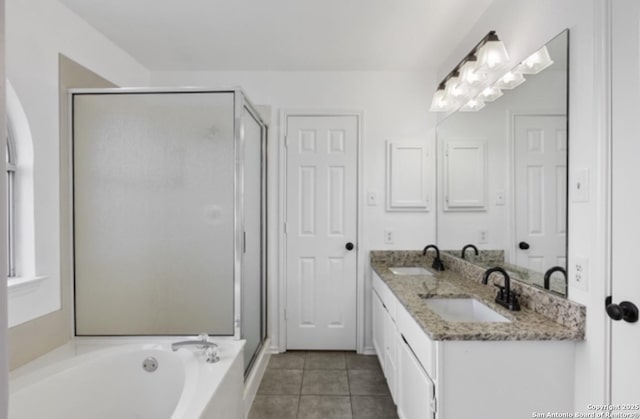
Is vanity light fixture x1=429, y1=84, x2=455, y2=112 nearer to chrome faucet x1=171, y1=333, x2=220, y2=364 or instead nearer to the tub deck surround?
the tub deck surround

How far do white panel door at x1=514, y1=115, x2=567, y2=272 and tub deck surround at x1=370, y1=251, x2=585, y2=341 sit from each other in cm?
17

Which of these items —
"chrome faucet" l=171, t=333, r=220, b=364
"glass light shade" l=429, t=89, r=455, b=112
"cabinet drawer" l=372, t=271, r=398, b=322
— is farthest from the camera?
"glass light shade" l=429, t=89, r=455, b=112

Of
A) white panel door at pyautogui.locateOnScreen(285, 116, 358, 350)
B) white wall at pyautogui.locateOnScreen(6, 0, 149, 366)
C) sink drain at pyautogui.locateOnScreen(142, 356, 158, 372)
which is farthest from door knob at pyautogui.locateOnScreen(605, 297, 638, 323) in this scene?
white wall at pyautogui.locateOnScreen(6, 0, 149, 366)

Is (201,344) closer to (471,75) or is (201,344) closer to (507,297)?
(507,297)

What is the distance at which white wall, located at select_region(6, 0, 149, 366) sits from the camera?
5.14 feet

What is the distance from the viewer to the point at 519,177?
1.59 metres

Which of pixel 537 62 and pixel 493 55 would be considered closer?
pixel 537 62

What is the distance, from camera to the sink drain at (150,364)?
5.78 feet

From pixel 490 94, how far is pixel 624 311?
1305 millimetres

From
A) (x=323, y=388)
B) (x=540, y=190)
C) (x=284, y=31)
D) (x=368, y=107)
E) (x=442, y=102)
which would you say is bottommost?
(x=323, y=388)

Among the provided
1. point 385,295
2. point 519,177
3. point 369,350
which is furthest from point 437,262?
point 519,177

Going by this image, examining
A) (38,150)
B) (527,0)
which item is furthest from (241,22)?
(527,0)

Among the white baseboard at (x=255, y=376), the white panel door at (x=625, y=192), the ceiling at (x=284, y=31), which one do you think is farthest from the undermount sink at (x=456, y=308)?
the ceiling at (x=284, y=31)

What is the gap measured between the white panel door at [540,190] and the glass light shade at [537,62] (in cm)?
21
